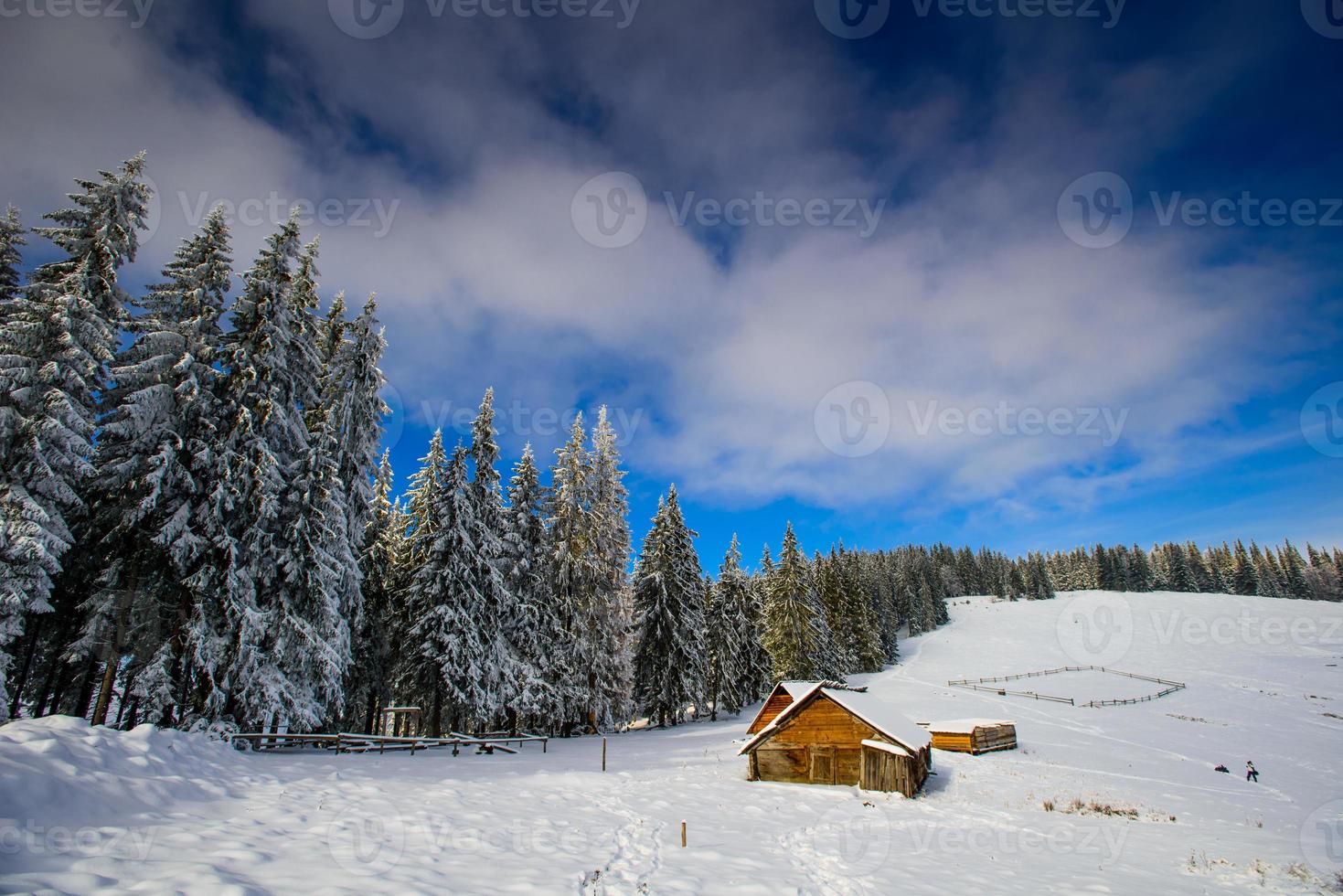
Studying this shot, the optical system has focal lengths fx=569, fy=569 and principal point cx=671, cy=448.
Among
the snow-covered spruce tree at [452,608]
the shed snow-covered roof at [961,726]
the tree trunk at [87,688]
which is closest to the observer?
the tree trunk at [87,688]

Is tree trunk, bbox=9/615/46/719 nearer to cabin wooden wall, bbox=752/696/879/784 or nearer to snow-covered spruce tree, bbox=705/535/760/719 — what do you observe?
cabin wooden wall, bbox=752/696/879/784

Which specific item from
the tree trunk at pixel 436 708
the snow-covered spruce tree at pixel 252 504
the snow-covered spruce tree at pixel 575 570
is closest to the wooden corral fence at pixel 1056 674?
the snow-covered spruce tree at pixel 575 570

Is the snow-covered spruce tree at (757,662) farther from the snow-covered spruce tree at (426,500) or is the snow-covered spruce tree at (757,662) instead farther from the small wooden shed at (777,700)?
the snow-covered spruce tree at (426,500)

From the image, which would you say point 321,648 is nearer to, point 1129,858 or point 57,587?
point 57,587

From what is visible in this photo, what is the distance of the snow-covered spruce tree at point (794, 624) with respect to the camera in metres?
47.8

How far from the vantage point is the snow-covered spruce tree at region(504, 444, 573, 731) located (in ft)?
94.8

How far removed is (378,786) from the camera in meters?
14.3

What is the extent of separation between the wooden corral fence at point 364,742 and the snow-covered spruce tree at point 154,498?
99.3 inches

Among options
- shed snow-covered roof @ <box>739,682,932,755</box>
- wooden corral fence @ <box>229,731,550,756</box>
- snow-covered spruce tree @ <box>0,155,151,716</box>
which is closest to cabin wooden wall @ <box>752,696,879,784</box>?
shed snow-covered roof @ <box>739,682,932,755</box>

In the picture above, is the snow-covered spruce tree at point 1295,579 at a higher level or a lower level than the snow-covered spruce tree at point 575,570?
higher

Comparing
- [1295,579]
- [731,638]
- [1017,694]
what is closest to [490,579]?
[731,638]

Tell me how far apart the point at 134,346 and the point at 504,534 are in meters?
17.5

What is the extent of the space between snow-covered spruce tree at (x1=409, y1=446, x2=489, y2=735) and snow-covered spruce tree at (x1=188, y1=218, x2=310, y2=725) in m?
7.81

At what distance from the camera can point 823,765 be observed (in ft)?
79.1
